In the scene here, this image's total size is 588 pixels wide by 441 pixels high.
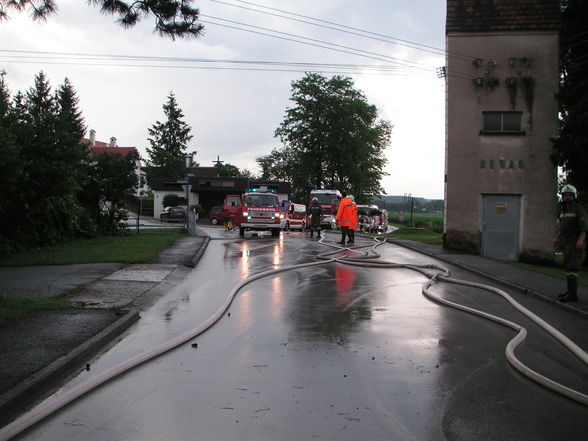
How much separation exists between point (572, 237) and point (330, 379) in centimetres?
580

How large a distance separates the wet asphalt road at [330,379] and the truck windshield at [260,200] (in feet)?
56.6

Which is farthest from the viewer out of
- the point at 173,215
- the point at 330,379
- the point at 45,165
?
the point at 173,215

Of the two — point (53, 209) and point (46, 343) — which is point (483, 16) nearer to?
point (53, 209)

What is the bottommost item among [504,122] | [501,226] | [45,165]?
[501,226]

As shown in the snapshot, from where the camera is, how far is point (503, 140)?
2025 cm

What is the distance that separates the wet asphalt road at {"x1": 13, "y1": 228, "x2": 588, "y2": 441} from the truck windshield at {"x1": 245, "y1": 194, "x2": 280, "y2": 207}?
56.6 feet

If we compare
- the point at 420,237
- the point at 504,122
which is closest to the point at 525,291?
the point at 504,122

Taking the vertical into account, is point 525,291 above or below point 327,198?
below

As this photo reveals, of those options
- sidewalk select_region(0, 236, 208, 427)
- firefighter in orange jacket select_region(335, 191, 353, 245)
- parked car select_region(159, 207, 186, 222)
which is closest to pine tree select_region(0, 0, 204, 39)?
sidewalk select_region(0, 236, 208, 427)

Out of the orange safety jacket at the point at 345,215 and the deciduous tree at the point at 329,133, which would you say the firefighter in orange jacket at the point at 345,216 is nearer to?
the orange safety jacket at the point at 345,215

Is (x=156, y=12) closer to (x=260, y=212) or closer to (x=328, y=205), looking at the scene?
(x=260, y=212)

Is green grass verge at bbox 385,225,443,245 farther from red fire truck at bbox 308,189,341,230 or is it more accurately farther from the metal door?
red fire truck at bbox 308,189,341,230

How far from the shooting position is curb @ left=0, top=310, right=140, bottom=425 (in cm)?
408

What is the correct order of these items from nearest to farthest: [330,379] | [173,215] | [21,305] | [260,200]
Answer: [330,379] < [21,305] < [260,200] < [173,215]
